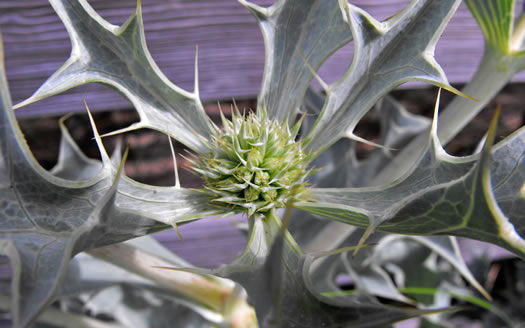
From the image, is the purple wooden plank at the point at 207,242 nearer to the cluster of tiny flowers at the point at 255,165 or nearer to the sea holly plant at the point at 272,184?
the sea holly plant at the point at 272,184

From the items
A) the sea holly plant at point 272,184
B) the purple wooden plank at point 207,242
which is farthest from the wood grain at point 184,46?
the purple wooden plank at point 207,242

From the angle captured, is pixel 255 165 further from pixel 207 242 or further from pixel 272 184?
pixel 207 242

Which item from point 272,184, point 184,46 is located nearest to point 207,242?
point 184,46

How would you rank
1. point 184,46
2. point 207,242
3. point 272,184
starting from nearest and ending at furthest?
point 272,184, point 184,46, point 207,242

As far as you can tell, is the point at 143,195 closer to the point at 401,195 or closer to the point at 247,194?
the point at 247,194

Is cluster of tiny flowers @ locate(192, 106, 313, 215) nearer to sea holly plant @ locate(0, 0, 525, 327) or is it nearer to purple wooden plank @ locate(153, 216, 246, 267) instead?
sea holly plant @ locate(0, 0, 525, 327)

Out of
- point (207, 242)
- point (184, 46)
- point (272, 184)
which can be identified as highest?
point (184, 46)

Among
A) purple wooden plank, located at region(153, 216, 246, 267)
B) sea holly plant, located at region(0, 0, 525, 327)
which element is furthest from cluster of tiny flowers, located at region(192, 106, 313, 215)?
purple wooden plank, located at region(153, 216, 246, 267)
